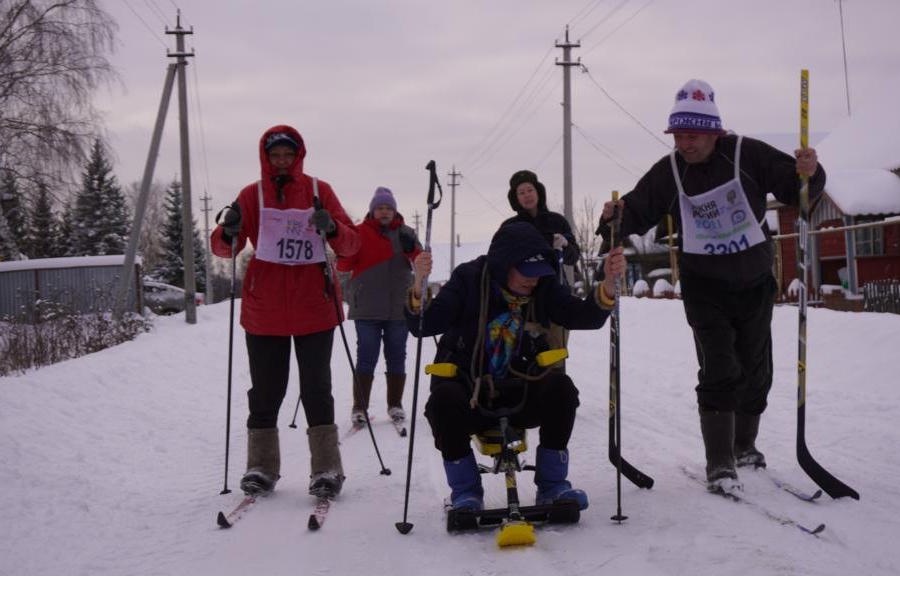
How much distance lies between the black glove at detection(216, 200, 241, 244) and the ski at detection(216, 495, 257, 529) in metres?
1.45

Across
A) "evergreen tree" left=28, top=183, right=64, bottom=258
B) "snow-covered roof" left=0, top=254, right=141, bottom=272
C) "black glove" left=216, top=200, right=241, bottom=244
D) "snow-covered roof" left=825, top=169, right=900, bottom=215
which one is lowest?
"black glove" left=216, top=200, right=241, bottom=244

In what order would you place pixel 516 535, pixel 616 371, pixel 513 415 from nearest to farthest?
pixel 516 535 → pixel 513 415 → pixel 616 371

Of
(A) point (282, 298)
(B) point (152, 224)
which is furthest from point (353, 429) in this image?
(B) point (152, 224)

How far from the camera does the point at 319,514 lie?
13.1ft

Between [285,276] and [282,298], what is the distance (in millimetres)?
132

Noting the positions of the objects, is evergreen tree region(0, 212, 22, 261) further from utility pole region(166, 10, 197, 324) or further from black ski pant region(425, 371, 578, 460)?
black ski pant region(425, 371, 578, 460)

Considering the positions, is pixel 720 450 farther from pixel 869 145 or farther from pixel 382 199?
pixel 869 145

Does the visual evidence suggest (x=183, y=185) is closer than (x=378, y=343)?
No

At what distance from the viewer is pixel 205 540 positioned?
12.3 ft

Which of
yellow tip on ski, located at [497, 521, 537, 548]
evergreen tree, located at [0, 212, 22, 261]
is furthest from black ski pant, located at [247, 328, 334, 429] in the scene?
evergreen tree, located at [0, 212, 22, 261]

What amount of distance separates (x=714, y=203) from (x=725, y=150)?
288 mm

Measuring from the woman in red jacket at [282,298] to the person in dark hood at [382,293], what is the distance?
2.07 meters

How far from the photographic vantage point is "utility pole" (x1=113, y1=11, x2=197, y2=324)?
53.8 ft

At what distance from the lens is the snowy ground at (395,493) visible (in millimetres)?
3234
